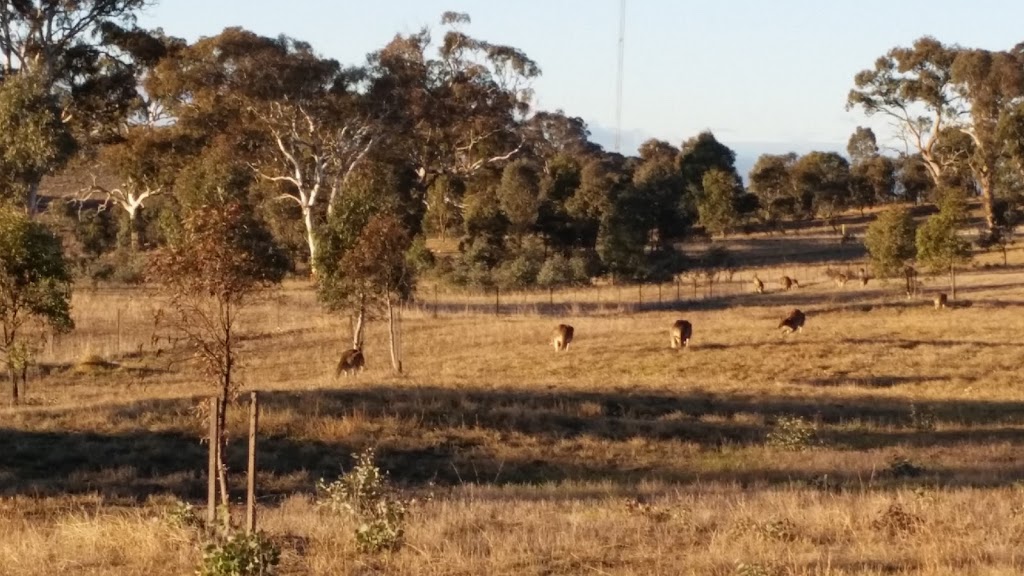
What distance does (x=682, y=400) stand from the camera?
996 inches

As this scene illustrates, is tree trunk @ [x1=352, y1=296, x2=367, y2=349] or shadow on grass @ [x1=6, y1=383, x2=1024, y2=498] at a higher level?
A: tree trunk @ [x1=352, y1=296, x2=367, y2=349]

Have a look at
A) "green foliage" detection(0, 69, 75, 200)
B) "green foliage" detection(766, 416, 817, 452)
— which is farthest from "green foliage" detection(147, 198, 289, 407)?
"green foliage" detection(0, 69, 75, 200)

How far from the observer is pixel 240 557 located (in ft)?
26.0

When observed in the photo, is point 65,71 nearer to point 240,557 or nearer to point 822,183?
point 240,557

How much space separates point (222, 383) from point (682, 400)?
15.2 meters

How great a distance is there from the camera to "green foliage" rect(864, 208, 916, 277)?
47.8m

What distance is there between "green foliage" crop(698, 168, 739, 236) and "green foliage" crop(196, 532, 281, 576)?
223 feet

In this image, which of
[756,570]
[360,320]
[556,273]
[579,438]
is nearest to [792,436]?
[579,438]

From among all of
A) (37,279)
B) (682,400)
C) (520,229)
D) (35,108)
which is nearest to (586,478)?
(682,400)

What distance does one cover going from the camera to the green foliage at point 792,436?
20562 mm

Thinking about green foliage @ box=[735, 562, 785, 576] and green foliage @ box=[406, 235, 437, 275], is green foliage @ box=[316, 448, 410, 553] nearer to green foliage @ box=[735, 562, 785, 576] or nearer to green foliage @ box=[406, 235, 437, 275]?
green foliage @ box=[735, 562, 785, 576]

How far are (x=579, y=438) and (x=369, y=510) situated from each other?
39.7ft

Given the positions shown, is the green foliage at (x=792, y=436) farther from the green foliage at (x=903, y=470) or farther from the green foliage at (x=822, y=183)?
the green foliage at (x=822, y=183)

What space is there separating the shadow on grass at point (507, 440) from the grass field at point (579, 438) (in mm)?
67
